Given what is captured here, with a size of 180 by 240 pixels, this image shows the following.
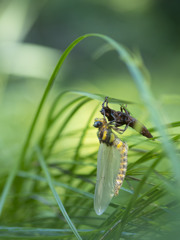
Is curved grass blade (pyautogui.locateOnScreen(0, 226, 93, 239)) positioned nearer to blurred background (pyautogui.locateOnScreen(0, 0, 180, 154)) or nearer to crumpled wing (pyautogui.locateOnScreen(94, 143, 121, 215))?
crumpled wing (pyautogui.locateOnScreen(94, 143, 121, 215))

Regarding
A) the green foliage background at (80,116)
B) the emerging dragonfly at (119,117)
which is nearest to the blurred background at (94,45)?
the green foliage background at (80,116)

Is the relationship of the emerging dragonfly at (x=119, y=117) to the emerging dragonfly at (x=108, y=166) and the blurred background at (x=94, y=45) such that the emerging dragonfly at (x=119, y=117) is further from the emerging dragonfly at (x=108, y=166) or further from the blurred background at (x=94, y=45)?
the blurred background at (x=94, y=45)

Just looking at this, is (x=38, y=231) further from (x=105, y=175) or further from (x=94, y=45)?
(x=94, y=45)

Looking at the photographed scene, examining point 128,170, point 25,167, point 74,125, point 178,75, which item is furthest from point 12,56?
point 178,75

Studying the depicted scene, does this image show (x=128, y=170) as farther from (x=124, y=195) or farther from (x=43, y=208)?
(x=43, y=208)

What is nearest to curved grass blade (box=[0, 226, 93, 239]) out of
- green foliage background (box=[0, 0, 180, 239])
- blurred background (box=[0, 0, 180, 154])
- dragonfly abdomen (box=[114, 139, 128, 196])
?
green foliage background (box=[0, 0, 180, 239])

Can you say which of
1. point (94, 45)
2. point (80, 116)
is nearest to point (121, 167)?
point (80, 116)
